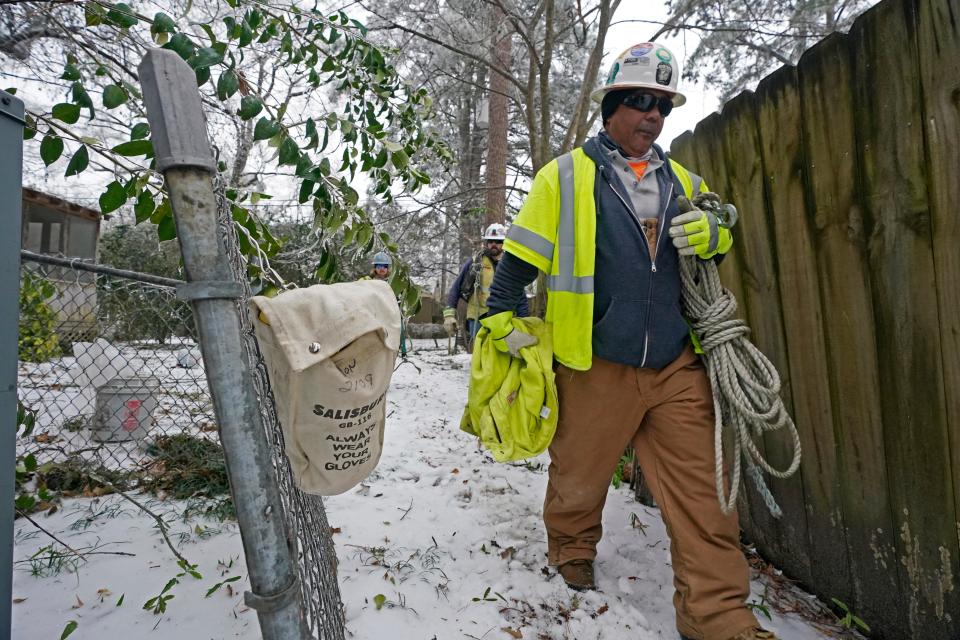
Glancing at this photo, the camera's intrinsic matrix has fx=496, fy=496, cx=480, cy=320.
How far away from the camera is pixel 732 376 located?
180cm

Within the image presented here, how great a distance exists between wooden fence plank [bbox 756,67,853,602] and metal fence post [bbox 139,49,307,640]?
5.99 feet

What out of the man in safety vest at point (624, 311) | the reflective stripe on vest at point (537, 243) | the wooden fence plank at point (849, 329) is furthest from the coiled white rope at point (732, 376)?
the reflective stripe on vest at point (537, 243)

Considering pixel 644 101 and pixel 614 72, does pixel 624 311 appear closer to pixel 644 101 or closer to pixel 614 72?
pixel 644 101

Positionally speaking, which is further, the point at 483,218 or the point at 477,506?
the point at 483,218

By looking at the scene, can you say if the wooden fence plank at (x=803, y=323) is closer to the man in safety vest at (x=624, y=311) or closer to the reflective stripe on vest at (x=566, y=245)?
the man in safety vest at (x=624, y=311)

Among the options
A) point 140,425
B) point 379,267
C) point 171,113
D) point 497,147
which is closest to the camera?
point 171,113

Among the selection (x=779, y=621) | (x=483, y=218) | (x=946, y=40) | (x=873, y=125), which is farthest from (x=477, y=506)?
(x=483, y=218)

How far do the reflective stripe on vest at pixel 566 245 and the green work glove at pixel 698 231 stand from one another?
364 millimetres

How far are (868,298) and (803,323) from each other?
0.30 metres

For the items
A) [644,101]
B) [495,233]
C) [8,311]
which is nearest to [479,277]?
[495,233]

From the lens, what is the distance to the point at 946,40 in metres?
1.28

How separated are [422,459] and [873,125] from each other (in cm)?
298

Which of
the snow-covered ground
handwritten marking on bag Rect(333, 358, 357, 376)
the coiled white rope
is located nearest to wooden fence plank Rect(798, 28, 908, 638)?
the coiled white rope

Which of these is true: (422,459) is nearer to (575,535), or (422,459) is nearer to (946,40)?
(575,535)
